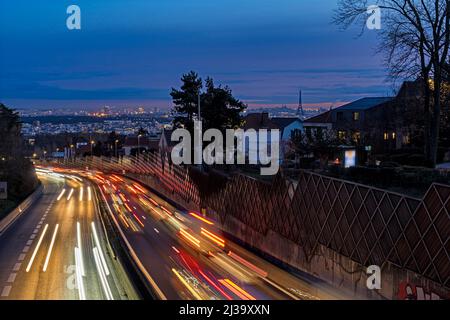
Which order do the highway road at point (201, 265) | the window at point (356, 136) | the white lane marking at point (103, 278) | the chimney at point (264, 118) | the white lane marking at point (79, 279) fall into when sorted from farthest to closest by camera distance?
the chimney at point (264, 118), the window at point (356, 136), the white lane marking at point (79, 279), the white lane marking at point (103, 278), the highway road at point (201, 265)

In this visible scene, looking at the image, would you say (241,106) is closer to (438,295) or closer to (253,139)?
(253,139)

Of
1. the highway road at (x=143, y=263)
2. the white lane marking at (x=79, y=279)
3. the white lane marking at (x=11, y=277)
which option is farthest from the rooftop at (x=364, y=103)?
the white lane marking at (x=11, y=277)

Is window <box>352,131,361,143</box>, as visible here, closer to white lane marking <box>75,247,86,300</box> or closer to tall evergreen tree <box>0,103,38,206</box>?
Result: tall evergreen tree <box>0,103,38,206</box>

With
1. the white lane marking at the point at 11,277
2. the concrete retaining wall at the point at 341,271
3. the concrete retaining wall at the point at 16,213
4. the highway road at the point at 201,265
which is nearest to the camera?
the concrete retaining wall at the point at 341,271

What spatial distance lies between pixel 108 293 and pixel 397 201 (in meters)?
8.82

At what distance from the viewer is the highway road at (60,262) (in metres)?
18.2

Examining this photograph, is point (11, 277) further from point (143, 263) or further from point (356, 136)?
point (356, 136)

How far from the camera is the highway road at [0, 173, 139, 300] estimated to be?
1825 cm

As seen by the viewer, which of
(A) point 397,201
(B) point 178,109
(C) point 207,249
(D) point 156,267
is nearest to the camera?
(A) point 397,201

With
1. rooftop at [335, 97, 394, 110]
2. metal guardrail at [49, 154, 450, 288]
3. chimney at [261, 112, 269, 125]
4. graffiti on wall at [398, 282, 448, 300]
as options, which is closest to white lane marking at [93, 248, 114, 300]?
metal guardrail at [49, 154, 450, 288]

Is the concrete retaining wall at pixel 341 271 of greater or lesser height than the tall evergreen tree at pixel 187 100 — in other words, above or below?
below

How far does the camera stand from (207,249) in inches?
955

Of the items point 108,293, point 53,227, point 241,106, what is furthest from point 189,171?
point 108,293

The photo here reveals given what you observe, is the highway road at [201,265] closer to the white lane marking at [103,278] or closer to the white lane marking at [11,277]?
the white lane marking at [103,278]
